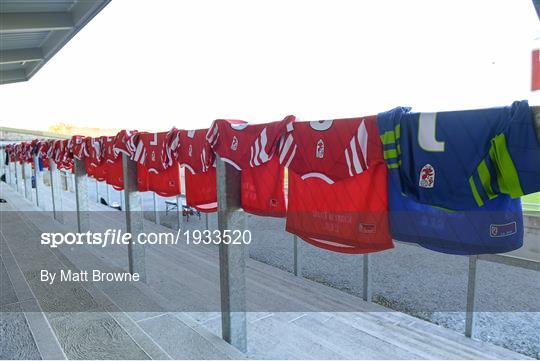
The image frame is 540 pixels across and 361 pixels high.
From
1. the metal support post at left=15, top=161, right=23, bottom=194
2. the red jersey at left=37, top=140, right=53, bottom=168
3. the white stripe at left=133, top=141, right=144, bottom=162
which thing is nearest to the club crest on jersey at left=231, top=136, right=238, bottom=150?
the white stripe at left=133, top=141, right=144, bottom=162

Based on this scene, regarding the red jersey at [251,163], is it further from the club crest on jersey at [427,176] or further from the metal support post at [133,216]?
the metal support post at [133,216]

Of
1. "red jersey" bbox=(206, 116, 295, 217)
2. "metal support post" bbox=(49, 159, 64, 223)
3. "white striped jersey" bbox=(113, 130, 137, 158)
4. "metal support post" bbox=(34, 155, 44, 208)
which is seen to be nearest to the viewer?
"red jersey" bbox=(206, 116, 295, 217)

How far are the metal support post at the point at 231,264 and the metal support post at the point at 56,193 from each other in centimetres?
578

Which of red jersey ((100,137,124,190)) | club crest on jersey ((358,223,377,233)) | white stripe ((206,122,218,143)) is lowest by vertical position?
club crest on jersey ((358,223,377,233))

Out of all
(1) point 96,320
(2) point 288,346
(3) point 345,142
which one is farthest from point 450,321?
(1) point 96,320

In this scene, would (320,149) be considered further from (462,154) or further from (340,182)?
(462,154)

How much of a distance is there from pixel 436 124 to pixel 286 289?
3558 mm

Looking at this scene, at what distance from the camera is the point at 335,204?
7.50 feet

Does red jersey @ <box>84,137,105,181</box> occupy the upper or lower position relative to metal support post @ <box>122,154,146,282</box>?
upper

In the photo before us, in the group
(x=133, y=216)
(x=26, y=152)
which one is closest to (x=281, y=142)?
(x=133, y=216)

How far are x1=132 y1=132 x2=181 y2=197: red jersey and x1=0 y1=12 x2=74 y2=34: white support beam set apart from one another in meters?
2.88

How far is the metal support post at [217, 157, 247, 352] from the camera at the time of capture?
104 inches

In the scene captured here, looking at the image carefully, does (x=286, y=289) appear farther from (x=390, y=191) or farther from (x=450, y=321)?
(x=390, y=191)

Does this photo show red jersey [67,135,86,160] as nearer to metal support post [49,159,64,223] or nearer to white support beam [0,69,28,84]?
metal support post [49,159,64,223]
